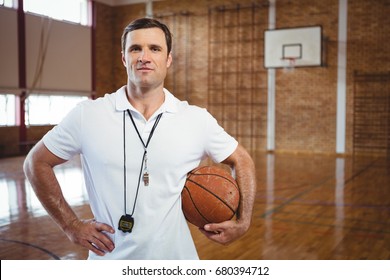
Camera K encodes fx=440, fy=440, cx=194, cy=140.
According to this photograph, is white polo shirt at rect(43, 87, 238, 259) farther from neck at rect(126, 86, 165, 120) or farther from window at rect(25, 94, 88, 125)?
window at rect(25, 94, 88, 125)

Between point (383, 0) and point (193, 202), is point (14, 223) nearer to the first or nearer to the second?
point (193, 202)

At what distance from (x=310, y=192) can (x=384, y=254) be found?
2.87 meters

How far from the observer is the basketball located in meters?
1.58

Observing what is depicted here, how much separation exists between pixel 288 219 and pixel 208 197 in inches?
134

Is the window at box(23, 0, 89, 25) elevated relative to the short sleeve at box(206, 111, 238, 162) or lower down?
elevated

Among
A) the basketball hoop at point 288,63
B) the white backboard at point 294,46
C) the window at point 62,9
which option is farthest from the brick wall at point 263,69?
the window at point 62,9

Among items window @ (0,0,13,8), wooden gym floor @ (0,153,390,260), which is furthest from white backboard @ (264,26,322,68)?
window @ (0,0,13,8)

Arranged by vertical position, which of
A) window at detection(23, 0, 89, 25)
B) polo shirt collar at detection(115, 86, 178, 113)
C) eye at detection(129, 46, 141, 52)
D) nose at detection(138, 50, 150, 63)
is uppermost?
window at detection(23, 0, 89, 25)

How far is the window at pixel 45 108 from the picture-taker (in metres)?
11.6

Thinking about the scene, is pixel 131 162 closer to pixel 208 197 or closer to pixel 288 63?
pixel 208 197

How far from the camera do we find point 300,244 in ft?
12.7

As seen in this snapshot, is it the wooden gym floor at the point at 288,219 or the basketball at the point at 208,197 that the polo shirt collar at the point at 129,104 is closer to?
the basketball at the point at 208,197

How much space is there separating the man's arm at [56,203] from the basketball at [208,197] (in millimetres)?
298

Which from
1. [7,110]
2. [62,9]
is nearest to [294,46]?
[62,9]
